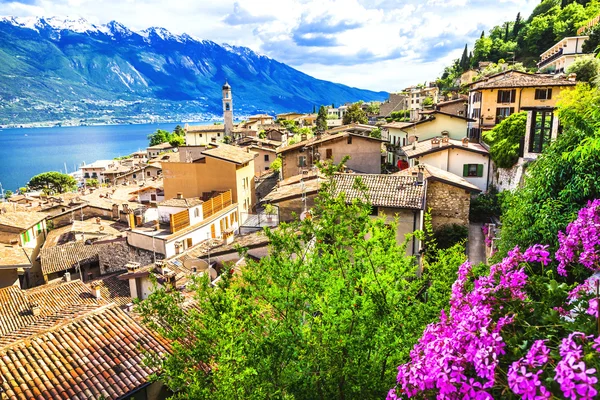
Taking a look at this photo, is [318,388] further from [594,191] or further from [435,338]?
[594,191]

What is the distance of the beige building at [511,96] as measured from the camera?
121 ft

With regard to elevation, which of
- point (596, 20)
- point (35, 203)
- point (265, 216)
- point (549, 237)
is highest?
point (596, 20)

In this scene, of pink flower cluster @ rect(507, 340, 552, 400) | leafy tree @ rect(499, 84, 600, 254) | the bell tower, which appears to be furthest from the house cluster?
the bell tower

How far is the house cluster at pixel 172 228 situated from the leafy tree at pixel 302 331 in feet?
3.30

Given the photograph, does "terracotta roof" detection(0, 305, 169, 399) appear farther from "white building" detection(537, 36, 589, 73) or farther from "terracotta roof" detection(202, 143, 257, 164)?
"white building" detection(537, 36, 589, 73)

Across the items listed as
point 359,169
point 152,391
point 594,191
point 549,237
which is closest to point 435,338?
point 549,237

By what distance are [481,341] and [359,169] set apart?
104 ft

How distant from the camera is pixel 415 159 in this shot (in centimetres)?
3044

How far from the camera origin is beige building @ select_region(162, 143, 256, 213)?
33188mm

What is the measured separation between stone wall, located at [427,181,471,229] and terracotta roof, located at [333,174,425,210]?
15.1 ft

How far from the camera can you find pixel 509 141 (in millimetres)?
26625

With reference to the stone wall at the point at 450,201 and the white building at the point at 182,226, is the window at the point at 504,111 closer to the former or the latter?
the stone wall at the point at 450,201

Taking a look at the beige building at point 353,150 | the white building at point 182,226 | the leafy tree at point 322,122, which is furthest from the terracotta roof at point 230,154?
the leafy tree at point 322,122

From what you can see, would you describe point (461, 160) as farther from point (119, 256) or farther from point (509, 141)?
point (119, 256)
